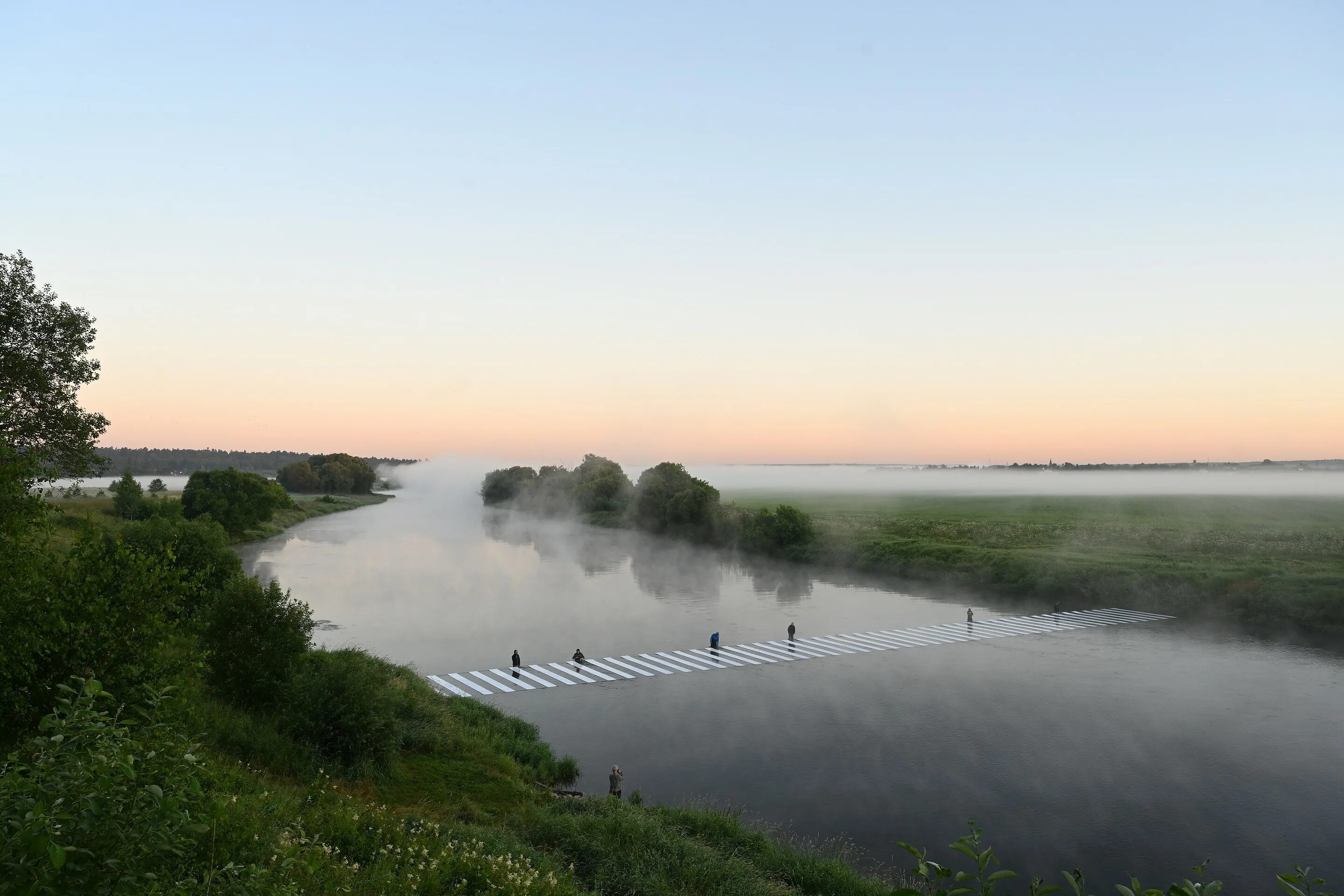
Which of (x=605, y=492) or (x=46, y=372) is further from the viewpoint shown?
(x=605, y=492)

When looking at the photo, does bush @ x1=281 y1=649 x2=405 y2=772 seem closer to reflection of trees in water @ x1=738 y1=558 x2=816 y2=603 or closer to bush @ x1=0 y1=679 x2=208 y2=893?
bush @ x1=0 y1=679 x2=208 y2=893

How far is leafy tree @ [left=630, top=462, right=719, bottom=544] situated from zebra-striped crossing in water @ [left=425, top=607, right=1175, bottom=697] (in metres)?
47.5

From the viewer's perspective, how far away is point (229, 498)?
85375mm

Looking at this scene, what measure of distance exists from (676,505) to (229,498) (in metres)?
51.2

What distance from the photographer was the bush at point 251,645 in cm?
2117

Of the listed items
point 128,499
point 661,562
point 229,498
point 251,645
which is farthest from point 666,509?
point 251,645

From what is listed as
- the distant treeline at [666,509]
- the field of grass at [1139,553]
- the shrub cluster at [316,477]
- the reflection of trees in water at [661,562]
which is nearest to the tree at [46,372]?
the reflection of trees in water at [661,562]

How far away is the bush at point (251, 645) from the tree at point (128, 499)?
67118 mm

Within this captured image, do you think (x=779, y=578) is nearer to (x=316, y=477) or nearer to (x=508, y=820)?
(x=508, y=820)

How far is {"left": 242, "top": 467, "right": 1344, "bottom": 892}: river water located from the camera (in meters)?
20.4

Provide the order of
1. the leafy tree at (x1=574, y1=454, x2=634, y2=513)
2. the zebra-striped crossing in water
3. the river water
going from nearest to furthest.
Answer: the river water → the zebra-striped crossing in water → the leafy tree at (x1=574, y1=454, x2=634, y2=513)

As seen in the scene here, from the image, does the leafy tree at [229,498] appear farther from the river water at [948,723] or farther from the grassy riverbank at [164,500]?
the river water at [948,723]

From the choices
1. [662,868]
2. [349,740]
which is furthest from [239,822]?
[349,740]

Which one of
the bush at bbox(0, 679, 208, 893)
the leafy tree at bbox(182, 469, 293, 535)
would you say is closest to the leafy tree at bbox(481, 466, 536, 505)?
the leafy tree at bbox(182, 469, 293, 535)
